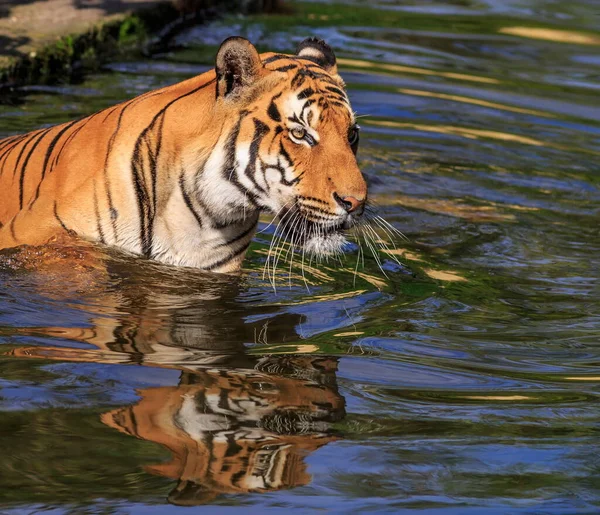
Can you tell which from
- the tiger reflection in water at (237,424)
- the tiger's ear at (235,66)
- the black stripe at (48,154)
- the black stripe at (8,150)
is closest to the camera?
the tiger reflection in water at (237,424)

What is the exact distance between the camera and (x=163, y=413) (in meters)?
2.86

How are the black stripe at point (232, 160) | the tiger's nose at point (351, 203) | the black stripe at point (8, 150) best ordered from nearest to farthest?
the tiger's nose at point (351, 203)
the black stripe at point (232, 160)
the black stripe at point (8, 150)

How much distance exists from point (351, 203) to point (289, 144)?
322mm

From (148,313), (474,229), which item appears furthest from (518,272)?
(148,313)

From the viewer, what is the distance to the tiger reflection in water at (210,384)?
8.43 ft

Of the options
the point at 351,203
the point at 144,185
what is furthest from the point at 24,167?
the point at 351,203

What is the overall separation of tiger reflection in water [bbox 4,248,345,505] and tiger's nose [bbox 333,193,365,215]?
0.44 metres

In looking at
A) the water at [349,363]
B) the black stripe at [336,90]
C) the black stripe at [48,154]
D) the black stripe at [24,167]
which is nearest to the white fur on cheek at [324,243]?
the water at [349,363]

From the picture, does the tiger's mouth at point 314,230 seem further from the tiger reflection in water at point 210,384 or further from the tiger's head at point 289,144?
the tiger reflection in water at point 210,384

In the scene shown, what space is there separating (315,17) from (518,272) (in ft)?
18.5

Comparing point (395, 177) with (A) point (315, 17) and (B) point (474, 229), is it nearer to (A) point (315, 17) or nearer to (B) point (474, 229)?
(B) point (474, 229)

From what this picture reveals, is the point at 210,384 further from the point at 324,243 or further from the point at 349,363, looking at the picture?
the point at 324,243

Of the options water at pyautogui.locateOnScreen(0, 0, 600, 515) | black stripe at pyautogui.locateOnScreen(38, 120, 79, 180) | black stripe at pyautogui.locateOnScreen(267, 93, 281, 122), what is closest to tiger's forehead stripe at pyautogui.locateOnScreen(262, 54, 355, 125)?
black stripe at pyautogui.locateOnScreen(267, 93, 281, 122)

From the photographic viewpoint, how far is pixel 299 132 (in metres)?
3.81
